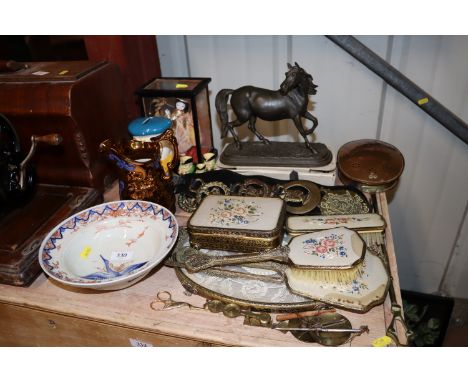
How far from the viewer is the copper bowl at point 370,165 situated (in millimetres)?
1135

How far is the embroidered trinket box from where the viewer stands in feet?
2.86

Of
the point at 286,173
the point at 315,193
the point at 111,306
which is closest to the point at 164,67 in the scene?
the point at 286,173

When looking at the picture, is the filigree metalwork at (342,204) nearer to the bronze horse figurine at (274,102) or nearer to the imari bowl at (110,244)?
the bronze horse figurine at (274,102)

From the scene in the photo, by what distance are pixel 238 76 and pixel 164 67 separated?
286 mm

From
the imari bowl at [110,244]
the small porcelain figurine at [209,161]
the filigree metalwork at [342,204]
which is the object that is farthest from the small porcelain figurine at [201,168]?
the filigree metalwork at [342,204]

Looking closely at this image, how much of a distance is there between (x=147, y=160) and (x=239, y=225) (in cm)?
30

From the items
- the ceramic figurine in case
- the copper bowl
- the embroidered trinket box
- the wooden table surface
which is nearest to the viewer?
the wooden table surface

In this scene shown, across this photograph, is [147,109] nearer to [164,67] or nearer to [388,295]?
[164,67]

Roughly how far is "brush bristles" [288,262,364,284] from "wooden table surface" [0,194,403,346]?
2.7 inches

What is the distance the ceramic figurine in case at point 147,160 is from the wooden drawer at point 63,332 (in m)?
0.34

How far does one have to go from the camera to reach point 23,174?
98 cm

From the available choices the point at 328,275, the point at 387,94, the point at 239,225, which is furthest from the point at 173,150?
the point at 387,94

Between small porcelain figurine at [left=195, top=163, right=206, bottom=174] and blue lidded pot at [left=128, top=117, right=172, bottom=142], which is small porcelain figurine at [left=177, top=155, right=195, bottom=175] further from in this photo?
blue lidded pot at [left=128, top=117, right=172, bottom=142]

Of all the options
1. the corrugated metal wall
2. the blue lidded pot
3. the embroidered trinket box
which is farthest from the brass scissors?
the corrugated metal wall
